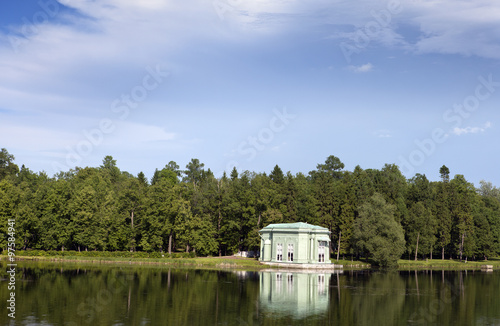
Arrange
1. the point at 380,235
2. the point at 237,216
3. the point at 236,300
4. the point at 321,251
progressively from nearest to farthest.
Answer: the point at 236,300
the point at 321,251
the point at 380,235
the point at 237,216

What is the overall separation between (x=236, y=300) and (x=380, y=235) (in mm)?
50786

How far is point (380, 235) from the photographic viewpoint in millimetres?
86875

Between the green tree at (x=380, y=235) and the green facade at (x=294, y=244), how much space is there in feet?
23.2

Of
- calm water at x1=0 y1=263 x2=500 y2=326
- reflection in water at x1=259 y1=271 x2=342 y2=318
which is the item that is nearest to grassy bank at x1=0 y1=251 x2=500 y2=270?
reflection in water at x1=259 y1=271 x2=342 y2=318

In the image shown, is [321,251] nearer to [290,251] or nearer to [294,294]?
[290,251]

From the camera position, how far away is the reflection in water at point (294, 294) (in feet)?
126

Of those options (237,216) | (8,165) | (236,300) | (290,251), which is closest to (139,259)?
(237,216)

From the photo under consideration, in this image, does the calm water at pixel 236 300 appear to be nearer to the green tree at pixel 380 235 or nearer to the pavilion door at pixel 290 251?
the pavilion door at pixel 290 251

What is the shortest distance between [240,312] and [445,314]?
16050 mm

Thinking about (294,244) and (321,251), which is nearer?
(294,244)

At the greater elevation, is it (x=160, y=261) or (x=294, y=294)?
(x=294, y=294)

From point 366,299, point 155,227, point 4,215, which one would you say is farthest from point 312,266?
point 4,215

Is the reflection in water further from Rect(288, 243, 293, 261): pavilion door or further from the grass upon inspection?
Rect(288, 243, 293, 261): pavilion door

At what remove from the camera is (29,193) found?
301 feet
